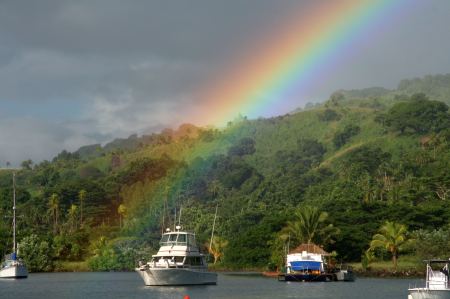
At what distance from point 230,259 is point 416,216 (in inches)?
1593

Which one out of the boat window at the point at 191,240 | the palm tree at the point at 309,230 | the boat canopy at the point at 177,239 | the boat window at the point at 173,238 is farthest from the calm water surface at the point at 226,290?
the palm tree at the point at 309,230

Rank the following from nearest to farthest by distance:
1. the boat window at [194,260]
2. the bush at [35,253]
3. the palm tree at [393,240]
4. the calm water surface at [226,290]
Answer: the calm water surface at [226,290]
the boat window at [194,260]
the palm tree at [393,240]
the bush at [35,253]

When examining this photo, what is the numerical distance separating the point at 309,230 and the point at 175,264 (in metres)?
53.1

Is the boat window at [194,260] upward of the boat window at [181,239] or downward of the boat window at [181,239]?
downward

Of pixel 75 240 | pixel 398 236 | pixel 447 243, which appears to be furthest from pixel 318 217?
pixel 75 240


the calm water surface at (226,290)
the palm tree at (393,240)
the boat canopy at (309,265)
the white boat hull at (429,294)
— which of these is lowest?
the calm water surface at (226,290)

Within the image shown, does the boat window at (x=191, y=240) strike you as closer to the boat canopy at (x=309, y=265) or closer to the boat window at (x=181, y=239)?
the boat window at (x=181, y=239)

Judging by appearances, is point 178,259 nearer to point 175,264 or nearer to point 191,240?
point 175,264

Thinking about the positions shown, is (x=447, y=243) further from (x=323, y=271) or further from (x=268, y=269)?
(x=268, y=269)

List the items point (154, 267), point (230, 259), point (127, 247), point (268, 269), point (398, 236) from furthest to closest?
point (127, 247) → point (230, 259) → point (268, 269) → point (398, 236) → point (154, 267)

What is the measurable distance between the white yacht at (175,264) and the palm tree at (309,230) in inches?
1866

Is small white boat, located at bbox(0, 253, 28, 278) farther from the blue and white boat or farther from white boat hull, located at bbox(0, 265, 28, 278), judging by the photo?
the blue and white boat

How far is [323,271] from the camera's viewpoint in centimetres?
12912

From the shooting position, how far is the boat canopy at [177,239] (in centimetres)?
10531
